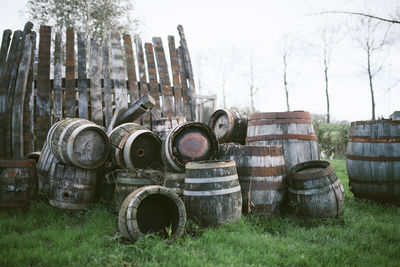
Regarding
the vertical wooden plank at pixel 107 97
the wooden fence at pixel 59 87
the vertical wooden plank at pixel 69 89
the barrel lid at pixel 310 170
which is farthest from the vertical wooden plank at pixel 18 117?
the barrel lid at pixel 310 170

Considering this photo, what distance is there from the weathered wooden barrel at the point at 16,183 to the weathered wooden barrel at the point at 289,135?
3.14 m

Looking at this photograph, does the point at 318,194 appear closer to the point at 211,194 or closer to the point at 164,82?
the point at 211,194

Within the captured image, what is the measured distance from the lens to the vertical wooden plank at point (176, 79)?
638 cm

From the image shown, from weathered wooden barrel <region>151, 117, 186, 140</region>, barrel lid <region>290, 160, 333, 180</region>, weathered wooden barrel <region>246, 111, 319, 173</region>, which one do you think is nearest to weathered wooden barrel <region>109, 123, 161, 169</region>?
weathered wooden barrel <region>151, 117, 186, 140</region>

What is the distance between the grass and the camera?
2.42 metres

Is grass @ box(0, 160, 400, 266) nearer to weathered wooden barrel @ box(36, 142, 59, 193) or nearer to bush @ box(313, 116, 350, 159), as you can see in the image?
weathered wooden barrel @ box(36, 142, 59, 193)

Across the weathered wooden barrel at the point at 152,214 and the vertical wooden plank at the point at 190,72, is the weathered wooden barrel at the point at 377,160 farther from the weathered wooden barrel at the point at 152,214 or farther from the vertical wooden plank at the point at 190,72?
the vertical wooden plank at the point at 190,72

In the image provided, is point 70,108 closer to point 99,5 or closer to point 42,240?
point 42,240

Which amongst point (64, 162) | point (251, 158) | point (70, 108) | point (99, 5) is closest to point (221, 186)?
point (251, 158)

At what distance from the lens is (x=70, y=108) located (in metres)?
5.36

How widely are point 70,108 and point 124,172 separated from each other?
2.40 m

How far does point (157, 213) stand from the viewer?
3.09m

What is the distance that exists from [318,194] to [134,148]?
7.95 feet

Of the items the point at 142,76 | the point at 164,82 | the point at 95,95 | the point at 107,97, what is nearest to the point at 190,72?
the point at 164,82
